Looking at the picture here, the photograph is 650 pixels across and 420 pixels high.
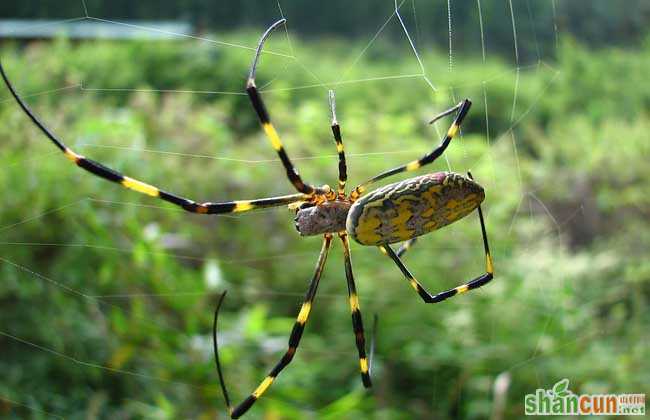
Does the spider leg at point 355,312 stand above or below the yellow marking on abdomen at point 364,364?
above

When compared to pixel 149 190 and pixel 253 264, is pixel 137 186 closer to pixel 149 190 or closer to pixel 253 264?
pixel 149 190

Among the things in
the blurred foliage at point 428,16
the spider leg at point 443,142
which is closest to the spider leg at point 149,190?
the spider leg at point 443,142

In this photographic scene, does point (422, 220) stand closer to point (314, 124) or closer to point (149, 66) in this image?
point (314, 124)

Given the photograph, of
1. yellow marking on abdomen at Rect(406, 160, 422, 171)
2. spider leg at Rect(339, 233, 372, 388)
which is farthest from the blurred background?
spider leg at Rect(339, 233, 372, 388)

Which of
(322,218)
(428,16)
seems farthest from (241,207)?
(428,16)

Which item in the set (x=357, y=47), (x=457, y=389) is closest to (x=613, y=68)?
(x=357, y=47)

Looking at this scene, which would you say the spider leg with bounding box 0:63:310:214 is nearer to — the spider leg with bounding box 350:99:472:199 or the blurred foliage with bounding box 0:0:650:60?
the spider leg with bounding box 350:99:472:199

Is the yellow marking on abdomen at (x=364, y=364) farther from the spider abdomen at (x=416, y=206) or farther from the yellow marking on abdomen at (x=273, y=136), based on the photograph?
the yellow marking on abdomen at (x=273, y=136)
